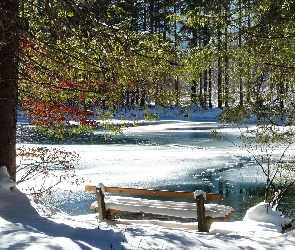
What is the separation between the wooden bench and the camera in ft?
26.9

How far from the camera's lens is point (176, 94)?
10.2m

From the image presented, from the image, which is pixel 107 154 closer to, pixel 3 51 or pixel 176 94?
pixel 176 94

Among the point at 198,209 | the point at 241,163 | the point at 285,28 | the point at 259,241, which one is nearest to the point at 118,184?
the point at 241,163

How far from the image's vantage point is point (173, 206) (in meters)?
8.69

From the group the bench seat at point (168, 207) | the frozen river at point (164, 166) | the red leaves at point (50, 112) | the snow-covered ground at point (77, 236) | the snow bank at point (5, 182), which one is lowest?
the frozen river at point (164, 166)

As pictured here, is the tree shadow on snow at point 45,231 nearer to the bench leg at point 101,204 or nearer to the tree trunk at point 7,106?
the tree trunk at point 7,106

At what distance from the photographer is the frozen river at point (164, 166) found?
49.2 ft

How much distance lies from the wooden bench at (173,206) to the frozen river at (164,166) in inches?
145

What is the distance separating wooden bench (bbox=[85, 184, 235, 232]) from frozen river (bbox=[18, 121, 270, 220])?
12.1 feet

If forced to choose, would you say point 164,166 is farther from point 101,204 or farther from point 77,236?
point 77,236

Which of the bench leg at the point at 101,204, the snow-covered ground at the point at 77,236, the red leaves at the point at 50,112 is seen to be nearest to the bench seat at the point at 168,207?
the bench leg at the point at 101,204

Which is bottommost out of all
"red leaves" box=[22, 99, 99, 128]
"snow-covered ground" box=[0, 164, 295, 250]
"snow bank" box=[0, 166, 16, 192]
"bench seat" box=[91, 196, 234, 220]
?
"bench seat" box=[91, 196, 234, 220]

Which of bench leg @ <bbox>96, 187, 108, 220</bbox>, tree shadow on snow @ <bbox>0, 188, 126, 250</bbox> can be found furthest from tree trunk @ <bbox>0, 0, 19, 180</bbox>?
bench leg @ <bbox>96, 187, 108, 220</bbox>

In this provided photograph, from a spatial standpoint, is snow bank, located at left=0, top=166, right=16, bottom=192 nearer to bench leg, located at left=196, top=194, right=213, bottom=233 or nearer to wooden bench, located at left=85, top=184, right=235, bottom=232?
wooden bench, located at left=85, top=184, right=235, bottom=232
